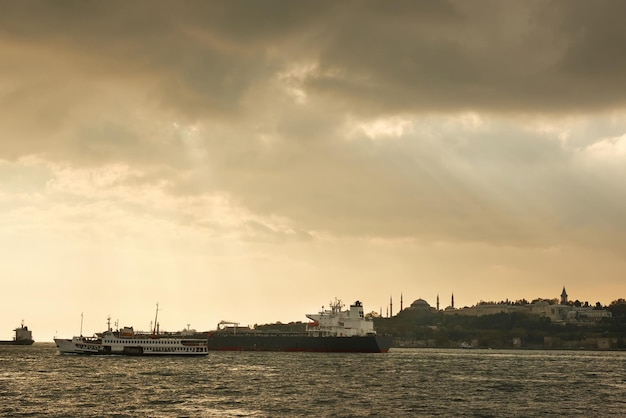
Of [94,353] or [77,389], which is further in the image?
[94,353]

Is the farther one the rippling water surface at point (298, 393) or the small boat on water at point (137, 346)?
the small boat on water at point (137, 346)

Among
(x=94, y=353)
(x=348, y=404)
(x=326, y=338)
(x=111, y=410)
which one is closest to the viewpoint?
(x=111, y=410)

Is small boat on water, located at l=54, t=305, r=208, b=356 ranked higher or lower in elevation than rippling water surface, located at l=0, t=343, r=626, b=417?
higher

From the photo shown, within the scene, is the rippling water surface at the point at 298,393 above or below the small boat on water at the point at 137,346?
below

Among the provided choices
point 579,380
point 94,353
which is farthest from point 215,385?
point 94,353

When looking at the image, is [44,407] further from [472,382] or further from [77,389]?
[472,382]

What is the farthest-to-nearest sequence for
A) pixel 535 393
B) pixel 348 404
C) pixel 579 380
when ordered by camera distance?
pixel 579 380 < pixel 535 393 < pixel 348 404

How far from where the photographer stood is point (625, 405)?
254ft

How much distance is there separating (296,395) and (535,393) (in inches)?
1097

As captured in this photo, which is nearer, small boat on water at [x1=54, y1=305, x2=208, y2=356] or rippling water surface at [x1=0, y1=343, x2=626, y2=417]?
rippling water surface at [x1=0, y1=343, x2=626, y2=417]

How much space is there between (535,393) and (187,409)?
41.5 m

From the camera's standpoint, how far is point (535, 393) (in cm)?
8881

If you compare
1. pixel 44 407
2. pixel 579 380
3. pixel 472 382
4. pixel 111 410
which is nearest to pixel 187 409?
pixel 111 410

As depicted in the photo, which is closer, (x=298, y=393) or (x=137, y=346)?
(x=298, y=393)
